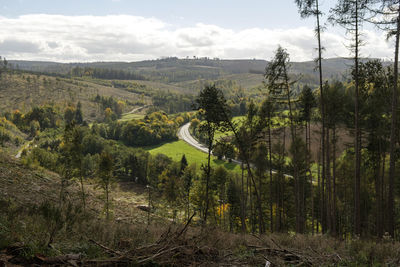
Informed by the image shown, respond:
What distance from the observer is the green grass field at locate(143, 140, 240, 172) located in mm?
84375

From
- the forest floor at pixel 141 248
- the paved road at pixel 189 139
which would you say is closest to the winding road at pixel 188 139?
the paved road at pixel 189 139

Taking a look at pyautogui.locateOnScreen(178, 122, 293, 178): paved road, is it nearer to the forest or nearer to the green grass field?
the green grass field

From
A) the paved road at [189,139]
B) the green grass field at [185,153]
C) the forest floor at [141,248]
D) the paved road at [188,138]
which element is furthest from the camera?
the paved road at [188,138]

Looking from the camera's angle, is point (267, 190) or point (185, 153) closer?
point (267, 190)

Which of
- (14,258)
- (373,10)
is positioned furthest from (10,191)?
(373,10)

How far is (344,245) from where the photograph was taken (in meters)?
8.52

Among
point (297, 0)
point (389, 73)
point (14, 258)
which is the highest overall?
point (297, 0)

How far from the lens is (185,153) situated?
3777 inches

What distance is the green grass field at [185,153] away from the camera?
84375mm

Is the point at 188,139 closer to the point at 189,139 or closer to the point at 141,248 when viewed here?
the point at 189,139

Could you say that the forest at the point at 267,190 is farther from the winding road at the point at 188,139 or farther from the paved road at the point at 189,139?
the winding road at the point at 188,139

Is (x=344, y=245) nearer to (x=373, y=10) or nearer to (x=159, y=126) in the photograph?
(x=373, y=10)

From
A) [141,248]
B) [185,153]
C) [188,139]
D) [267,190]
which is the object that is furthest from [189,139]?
[141,248]

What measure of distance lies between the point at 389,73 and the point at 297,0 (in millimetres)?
6569
